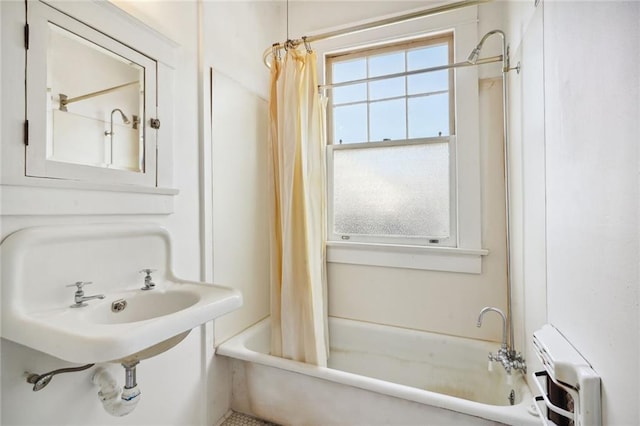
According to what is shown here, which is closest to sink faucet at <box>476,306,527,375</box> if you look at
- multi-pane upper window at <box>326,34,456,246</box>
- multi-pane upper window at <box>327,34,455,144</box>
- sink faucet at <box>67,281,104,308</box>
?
multi-pane upper window at <box>326,34,456,246</box>

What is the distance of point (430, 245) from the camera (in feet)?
6.13

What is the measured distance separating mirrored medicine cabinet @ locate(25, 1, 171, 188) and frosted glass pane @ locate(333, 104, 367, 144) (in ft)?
3.75

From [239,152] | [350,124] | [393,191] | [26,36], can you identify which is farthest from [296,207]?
[26,36]

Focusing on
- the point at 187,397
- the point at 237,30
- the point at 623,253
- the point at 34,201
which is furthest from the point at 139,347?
the point at 237,30

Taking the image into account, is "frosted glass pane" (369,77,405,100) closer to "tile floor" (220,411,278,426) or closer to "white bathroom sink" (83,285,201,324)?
"white bathroom sink" (83,285,201,324)

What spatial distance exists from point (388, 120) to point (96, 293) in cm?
182

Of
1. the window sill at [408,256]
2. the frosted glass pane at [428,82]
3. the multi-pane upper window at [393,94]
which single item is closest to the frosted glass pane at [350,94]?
the multi-pane upper window at [393,94]

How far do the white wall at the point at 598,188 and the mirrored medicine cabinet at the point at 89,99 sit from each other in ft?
4.88

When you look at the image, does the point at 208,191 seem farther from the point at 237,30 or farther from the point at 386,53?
the point at 386,53

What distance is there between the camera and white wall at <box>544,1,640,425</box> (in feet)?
1.88

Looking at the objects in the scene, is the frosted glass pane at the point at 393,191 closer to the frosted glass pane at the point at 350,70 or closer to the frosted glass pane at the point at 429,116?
the frosted glass pane at the point at 429,116

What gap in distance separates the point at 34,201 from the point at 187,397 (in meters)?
1.09

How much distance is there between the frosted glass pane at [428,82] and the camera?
1.85m

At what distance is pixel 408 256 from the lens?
74.2 inches
